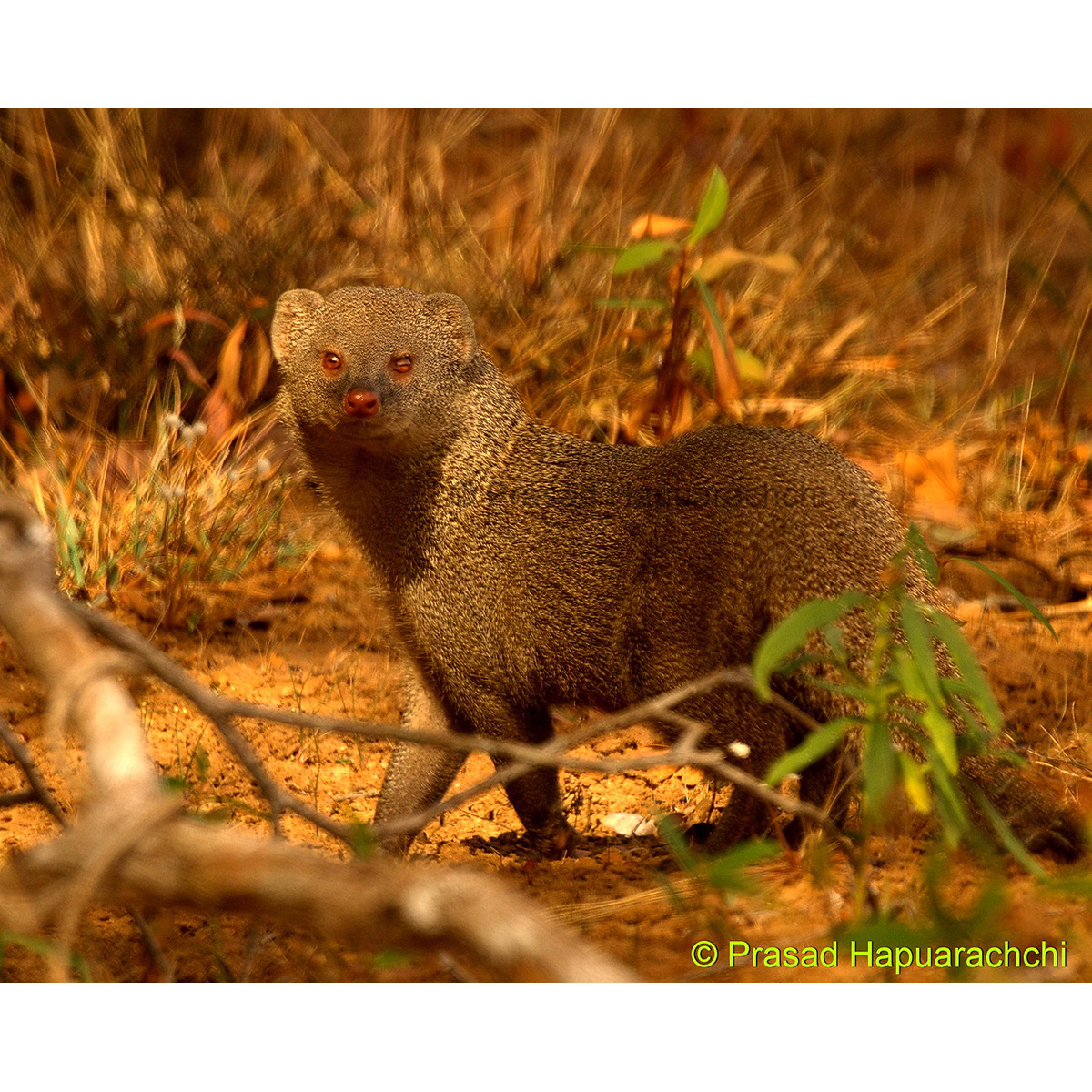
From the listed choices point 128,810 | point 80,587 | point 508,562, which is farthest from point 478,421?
point 128,810

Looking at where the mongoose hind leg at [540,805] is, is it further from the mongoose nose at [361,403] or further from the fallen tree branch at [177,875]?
the fallen tree branch at [177,875]

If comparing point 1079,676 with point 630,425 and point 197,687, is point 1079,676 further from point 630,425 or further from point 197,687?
point 197,687

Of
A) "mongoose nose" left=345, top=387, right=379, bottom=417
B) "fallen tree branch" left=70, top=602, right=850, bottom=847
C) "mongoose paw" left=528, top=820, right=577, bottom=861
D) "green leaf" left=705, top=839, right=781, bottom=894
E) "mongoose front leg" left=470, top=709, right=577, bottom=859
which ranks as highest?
"mongoose nose" left=345, top=387, right=379, bottom=417

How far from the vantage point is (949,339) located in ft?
15.6

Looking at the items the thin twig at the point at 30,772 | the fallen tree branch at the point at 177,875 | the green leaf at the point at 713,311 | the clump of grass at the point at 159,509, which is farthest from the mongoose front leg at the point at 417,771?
the fallen tree branch at the point at 177,875

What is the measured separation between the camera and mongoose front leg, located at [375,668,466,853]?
111 inches

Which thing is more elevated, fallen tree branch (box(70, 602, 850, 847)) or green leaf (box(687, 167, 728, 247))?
green leaf (box(687, 167, 728, 247))

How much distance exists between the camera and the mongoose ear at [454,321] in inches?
109

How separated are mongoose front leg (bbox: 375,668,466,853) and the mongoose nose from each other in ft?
2.01

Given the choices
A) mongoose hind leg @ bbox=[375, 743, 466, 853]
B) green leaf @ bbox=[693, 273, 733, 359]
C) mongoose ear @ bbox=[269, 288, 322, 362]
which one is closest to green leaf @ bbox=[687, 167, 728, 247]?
green leaf @ bbox=[693, 273, 733, 359]

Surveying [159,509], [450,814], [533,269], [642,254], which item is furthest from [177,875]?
[533,269]

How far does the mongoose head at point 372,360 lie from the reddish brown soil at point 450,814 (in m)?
0.42

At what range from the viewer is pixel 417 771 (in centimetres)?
284

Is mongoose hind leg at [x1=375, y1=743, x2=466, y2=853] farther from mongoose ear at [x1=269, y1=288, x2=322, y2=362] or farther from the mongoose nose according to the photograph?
mongoose ear at [x1=269, y1=288, x2=322, y2=362]
